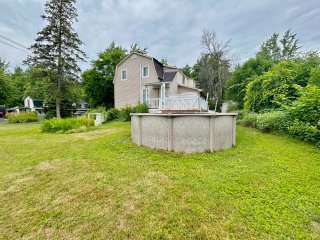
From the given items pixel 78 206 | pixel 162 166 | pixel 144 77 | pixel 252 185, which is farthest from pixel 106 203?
pixel 144 77

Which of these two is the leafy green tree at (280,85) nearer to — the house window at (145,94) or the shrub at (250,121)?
the shrub at (250,121)

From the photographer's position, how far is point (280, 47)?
1149 inches

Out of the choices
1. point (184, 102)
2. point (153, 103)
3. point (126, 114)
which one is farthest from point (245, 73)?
point (126, 114)

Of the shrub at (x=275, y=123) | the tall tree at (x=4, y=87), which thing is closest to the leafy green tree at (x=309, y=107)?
the shrub at (x=275, y=123)

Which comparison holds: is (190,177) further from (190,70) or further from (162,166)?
(190,70)

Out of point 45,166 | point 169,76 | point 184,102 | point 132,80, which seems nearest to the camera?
point 45,166

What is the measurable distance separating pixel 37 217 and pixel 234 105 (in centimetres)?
1927

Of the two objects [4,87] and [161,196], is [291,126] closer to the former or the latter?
[161,196]

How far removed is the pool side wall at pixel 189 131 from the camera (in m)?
4.97

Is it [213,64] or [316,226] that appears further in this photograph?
[213,64]

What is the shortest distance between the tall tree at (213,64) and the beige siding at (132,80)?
13.5m

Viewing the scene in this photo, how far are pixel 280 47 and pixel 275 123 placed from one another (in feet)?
102

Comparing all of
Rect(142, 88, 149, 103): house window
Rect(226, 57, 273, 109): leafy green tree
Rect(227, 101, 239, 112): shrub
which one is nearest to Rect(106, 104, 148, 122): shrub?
Rect(142, 88, 149, 103): house window

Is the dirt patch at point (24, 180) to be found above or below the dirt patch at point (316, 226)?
above
